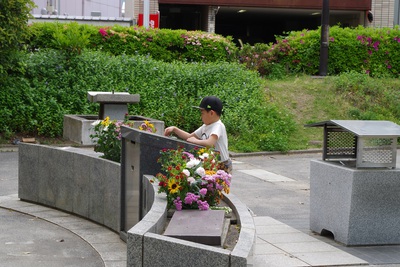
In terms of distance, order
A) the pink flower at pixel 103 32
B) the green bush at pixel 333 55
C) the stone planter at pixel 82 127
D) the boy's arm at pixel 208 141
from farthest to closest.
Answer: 1. the green bush at pixel 333 55
2. the pink flower at pixel 103 32
3. the stone planter at pixel 82 127
4. the boy's arm at pixel 208 141

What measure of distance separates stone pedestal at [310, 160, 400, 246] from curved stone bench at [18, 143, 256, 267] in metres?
1.64

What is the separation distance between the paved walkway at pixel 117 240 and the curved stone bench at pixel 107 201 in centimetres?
22

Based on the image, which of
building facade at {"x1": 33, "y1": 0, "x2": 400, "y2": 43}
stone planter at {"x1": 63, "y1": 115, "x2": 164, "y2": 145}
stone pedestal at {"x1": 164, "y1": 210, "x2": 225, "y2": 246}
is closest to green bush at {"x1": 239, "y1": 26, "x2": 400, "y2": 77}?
stone planter at {"x1": 63, "y1": 115, "x2": 164, "y2": 145}

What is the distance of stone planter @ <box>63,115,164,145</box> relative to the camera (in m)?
18.1

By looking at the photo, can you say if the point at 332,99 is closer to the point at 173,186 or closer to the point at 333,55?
the point at 333,55

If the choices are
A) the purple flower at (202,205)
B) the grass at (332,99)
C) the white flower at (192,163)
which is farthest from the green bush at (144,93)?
the purple flower at (202,205)

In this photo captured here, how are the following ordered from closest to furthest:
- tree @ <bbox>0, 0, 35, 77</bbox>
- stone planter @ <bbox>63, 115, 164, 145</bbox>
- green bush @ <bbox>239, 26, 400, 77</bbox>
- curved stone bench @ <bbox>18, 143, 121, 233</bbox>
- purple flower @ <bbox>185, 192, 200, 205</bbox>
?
1. purple flower @ <bbox>185, 192, 200, 205</bbox>
2. curved stone bench @ <bbox>18, 143, 121, 233</bbox>
3. stone planter @ <bbox>63, 115, 164, 145</bbox>
4. tree @ <bbox>0, 0, 35, 77</bbox>
5. green bush @ <bbox>239, 26, 400, 77</bbox>

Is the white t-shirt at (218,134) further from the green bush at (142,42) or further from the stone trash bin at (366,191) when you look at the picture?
the green bush at (142,42)

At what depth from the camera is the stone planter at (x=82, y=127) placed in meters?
18.1

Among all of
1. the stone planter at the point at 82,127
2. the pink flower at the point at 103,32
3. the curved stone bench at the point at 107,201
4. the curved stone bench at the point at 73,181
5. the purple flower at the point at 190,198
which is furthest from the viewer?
the pink flower at the point at 103,32

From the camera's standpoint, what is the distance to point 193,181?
686 centimetres

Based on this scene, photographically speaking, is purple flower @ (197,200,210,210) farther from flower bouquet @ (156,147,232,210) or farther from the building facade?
the building facade

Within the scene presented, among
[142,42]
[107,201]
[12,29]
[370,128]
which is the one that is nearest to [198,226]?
[370,128]

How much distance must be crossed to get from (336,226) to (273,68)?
640 inches
